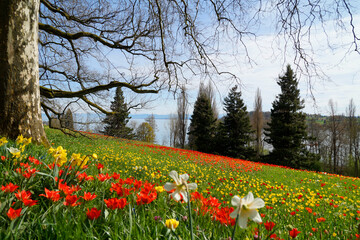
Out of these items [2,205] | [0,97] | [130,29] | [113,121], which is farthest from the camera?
[113,121]

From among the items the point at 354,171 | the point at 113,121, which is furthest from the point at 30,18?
the point at 354,171

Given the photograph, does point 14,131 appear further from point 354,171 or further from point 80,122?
point 354,171

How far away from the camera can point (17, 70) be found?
3438mm

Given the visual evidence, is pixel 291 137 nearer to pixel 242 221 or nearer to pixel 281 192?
pixel 281 192

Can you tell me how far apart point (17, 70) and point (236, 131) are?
21133 mm

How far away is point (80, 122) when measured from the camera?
634 centimetres

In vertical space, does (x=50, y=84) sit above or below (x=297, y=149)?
above

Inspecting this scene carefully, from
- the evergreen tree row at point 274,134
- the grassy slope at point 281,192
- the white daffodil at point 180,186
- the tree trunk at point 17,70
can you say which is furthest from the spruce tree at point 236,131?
the white daffodil at point 180,186

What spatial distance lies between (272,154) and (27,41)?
20987mm

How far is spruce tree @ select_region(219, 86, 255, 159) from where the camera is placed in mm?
22203

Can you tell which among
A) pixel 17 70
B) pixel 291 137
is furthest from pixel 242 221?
pixel 291 137

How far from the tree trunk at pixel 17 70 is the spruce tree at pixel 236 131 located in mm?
19922

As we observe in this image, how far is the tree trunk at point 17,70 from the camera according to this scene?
11.1ft

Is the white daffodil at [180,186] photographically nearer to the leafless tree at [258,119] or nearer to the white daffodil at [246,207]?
the white daffodil at [246,207]
